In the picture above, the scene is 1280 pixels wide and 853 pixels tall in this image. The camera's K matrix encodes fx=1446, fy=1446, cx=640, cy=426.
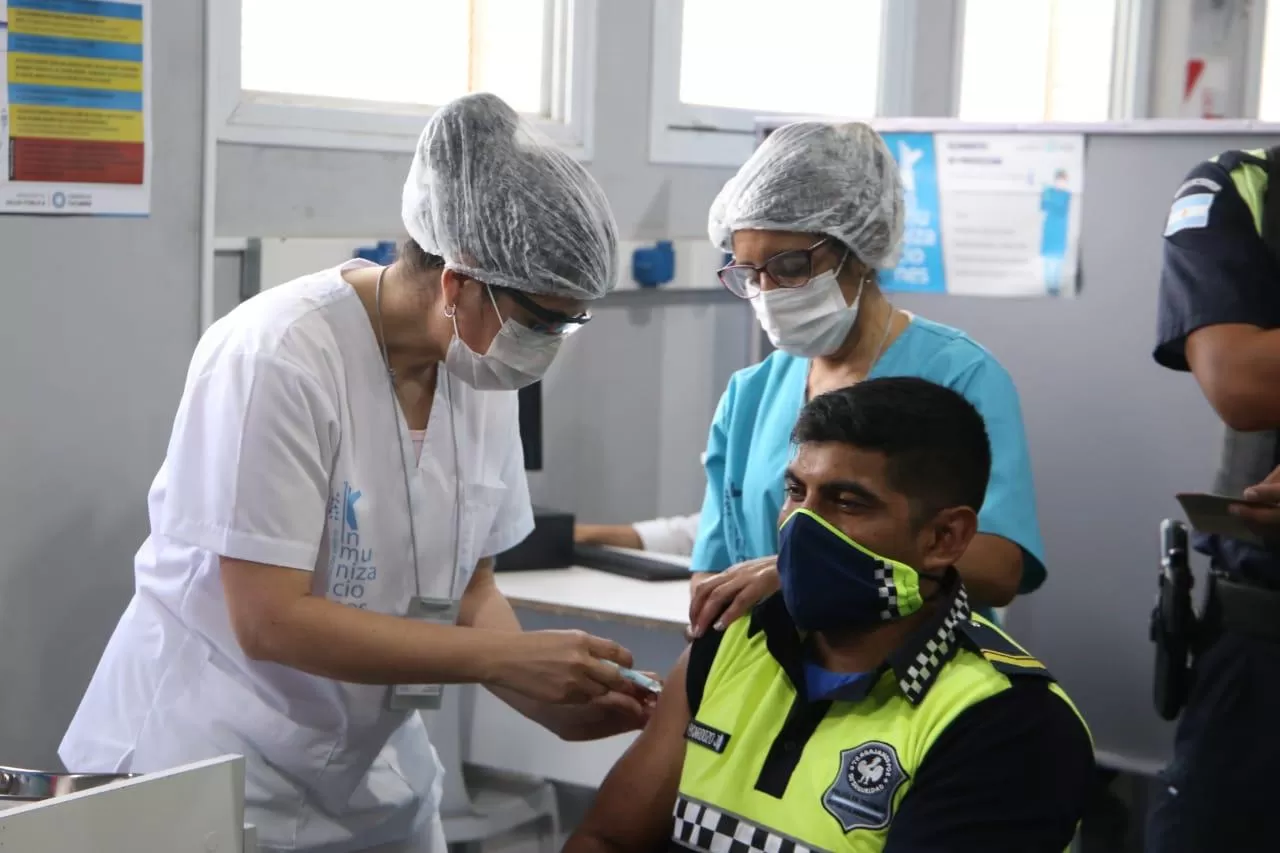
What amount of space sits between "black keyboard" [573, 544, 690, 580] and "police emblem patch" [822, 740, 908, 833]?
4.14 ft

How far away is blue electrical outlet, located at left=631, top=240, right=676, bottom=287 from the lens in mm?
3379

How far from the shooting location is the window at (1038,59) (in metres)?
5.10

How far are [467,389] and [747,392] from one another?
0.47 m

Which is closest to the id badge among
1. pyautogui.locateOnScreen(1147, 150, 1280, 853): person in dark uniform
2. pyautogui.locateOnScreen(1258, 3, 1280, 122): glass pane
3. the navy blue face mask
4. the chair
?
the navy blue face mask

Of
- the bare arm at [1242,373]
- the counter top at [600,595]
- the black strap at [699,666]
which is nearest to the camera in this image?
the black strap at [699,666]

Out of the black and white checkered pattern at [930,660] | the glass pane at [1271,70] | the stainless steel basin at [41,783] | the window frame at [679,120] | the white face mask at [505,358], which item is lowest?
the stainless steel basin at [41,783]

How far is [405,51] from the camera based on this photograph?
299 cm

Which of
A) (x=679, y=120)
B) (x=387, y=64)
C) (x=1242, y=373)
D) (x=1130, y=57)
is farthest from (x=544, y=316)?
(x=1130, y=57)

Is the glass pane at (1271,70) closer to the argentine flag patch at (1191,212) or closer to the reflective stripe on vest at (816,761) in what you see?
the argentine flag patch at (1191,212)

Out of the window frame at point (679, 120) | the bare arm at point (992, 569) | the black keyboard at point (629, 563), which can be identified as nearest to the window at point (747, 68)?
the window frame at point (679, 120)

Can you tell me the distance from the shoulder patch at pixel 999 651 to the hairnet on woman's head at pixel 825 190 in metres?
0.64

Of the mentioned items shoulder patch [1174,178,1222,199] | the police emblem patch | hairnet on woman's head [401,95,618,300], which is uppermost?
shoulder patch [1174,178,1222,199]

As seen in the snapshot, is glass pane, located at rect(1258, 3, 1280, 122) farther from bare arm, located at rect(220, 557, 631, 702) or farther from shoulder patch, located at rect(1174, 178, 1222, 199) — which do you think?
bare arm, located at rect(220, 557, 631, 702)

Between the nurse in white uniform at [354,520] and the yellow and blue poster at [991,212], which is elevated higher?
the yellow and blue poster at [991,212]
